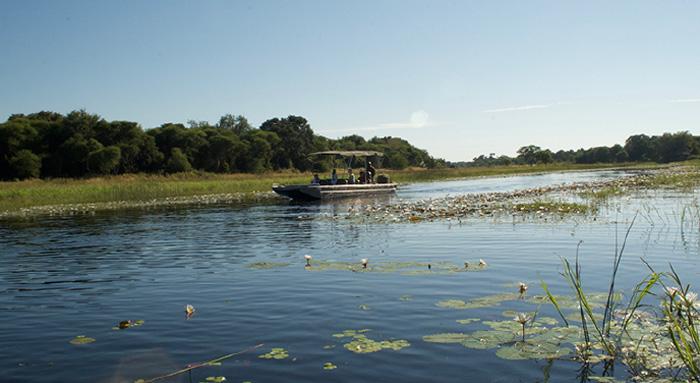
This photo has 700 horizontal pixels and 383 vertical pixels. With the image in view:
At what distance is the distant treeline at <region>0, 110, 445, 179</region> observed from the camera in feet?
208

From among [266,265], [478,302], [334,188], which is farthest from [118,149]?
[478,302]

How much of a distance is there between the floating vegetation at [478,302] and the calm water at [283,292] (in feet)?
0.72

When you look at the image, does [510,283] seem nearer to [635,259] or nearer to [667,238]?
[635,259]

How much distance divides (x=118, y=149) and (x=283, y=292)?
60692 millimetres

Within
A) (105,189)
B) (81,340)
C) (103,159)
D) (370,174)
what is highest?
(103,159)

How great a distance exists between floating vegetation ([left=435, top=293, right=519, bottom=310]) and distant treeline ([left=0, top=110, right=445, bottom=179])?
61517 mm

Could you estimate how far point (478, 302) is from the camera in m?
8.84

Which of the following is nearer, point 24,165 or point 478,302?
point 478,302

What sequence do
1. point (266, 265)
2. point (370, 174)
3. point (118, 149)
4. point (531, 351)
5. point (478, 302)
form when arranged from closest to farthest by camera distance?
point (531, 351) → point (478, 302) → point (266, 265) → point (370, 174) → point (118, 149)

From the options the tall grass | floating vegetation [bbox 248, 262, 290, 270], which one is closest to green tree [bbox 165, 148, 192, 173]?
the tall grass

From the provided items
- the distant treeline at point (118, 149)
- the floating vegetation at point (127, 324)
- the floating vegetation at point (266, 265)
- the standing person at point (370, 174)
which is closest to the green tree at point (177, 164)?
the distant treeline at point (118, 149)

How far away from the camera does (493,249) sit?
1466cm

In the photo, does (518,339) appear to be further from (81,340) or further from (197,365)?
(81,340)

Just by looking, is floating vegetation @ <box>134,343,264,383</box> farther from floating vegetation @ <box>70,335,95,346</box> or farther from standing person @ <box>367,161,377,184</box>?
standing person @ <box>367,161,377,184</box>
